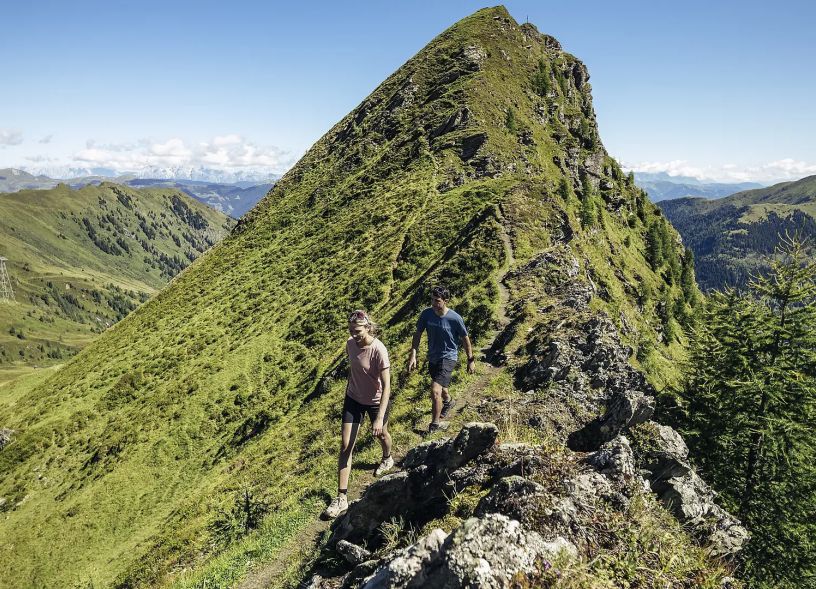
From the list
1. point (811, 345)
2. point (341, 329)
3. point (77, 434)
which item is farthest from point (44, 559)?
point (811, 345)

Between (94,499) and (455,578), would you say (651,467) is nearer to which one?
(455,578)

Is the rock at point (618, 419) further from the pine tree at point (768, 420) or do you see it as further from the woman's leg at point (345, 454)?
the woman's leg at point (345, 454)

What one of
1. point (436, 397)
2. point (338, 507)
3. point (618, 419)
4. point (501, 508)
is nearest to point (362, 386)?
point (338, 507)

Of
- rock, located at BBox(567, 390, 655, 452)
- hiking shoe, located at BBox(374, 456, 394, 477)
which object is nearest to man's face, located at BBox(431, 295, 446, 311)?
hiking shoe, located at BBox(374, 456, 394, 477)

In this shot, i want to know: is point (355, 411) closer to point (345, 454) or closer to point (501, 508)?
point (345, 454)

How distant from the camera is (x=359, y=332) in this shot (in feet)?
35.5

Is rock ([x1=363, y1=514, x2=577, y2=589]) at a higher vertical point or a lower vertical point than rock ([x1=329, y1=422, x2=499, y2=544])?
higher

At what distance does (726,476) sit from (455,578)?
12.0 metres

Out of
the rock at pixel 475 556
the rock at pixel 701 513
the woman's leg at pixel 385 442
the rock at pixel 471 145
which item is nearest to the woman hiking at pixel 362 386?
the woman's leg at pixel 385 442

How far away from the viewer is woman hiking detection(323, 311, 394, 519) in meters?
11.0

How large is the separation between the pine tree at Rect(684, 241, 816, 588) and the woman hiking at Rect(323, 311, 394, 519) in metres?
9.69

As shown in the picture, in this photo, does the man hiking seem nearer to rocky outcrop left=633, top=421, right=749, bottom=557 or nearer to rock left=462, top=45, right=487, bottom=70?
rocky outcrop left=633, top=421, right=749, bottom=557

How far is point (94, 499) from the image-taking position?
35.3 metres

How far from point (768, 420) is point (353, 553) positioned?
1254cm
